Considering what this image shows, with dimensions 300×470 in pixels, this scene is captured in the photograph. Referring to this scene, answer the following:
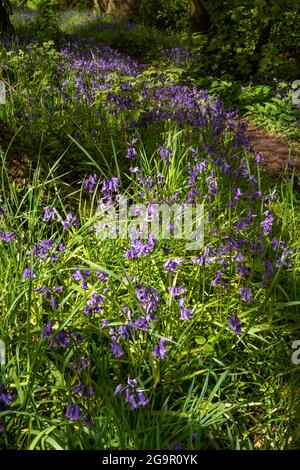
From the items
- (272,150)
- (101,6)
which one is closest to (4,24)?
(272,150)

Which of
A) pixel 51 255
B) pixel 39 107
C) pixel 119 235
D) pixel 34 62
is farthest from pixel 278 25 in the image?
pixel 51 255

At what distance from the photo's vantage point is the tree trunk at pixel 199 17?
30.5 feet

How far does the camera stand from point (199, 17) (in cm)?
929

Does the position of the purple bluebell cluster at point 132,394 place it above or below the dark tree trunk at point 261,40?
below

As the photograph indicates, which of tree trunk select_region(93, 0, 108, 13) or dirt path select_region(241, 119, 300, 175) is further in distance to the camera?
tree trunk select_region(93, 0, 108, 13)

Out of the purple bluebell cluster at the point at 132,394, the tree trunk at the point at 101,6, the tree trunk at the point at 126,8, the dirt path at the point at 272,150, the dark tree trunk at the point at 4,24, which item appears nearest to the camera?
the purple bluebell cluster at the point at 132,394

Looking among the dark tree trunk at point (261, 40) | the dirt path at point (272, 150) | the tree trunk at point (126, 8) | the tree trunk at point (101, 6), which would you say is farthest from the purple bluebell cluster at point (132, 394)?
the tree trunk at point (101, 6)

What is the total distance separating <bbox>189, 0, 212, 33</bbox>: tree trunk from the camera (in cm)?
930

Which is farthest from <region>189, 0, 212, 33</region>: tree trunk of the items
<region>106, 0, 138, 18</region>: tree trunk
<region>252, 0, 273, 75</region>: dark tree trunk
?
<region>106, 0, 138, 18</region>: tree trunk

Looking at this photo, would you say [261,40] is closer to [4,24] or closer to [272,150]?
[272,150]

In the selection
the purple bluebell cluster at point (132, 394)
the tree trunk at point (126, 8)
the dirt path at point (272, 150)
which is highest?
the tree trunk at point (126, 8)

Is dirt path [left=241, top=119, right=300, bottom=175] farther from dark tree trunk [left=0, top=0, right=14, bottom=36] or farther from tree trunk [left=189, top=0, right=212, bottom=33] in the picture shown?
dark tree trunk [left=0, top=0, right=14, bottom=36]

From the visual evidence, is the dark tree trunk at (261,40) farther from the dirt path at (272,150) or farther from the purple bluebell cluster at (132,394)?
the purple bluebell cluster at (132,394)
